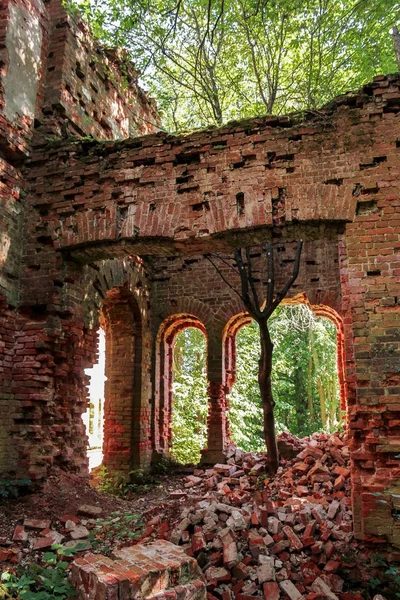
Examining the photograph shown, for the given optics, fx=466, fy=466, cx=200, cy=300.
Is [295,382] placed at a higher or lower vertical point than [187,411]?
higher

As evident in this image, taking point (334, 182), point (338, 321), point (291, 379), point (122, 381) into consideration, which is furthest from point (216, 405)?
point (291, 379)

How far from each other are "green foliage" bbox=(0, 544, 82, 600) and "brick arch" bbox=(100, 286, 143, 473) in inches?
212

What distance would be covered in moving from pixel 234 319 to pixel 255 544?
22.7ft

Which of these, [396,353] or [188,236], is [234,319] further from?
[396,353]

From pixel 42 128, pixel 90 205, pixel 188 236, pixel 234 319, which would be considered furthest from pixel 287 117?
pixel 234 319

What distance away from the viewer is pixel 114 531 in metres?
5.83

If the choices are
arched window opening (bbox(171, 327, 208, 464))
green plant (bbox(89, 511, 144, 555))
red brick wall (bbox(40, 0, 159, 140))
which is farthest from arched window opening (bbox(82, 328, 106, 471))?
green plant (bbox(89, 511, 144, 555))

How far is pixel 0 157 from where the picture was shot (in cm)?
684

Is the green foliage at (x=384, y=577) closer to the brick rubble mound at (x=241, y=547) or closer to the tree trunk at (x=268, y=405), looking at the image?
the brick rubble mound at (x=241, y=547)

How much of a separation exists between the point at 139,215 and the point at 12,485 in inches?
159

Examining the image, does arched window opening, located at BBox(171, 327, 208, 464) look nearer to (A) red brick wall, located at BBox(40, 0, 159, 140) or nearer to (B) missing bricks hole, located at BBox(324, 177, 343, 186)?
(A) red brick wall, located at BBox(40, 0, 159, 140)

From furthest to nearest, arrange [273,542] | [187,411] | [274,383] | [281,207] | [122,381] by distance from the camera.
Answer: [274,383]
[187,411]
[122,381]
[281,207]
[273,542]

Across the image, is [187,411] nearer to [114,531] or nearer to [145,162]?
[114,531]

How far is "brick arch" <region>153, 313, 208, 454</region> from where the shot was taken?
36.8 feet
